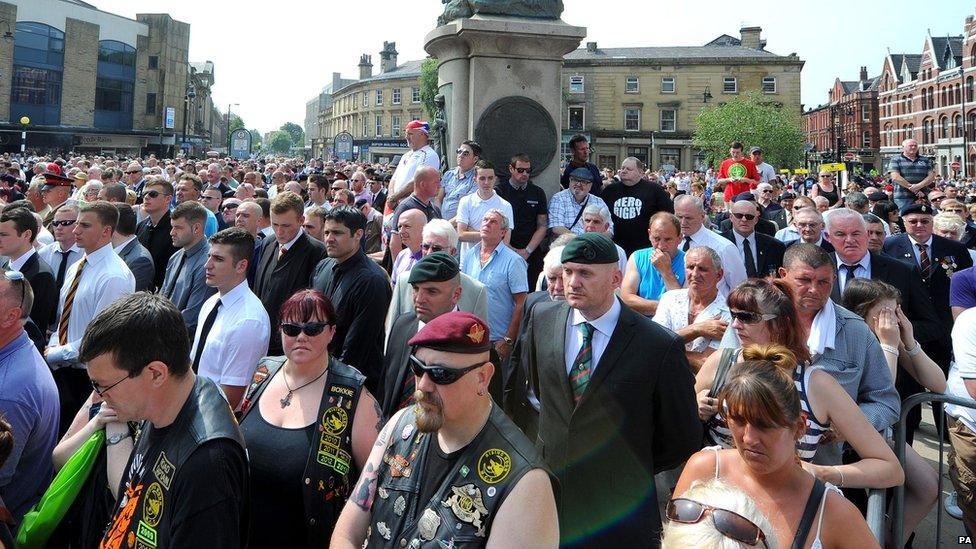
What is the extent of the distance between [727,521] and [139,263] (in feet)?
19.8

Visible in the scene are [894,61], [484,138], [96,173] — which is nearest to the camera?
[484,138]

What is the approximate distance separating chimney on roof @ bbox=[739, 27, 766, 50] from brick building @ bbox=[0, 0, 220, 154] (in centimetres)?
5442

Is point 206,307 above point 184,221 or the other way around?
the other way around

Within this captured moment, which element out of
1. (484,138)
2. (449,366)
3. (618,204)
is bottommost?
(449,366)

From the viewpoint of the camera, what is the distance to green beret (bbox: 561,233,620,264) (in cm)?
372

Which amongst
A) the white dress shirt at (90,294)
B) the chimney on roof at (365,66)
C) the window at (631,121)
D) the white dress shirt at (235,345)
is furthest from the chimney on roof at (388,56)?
the white dress shirt at (235,345)

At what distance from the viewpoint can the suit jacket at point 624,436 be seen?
3523 millimetres

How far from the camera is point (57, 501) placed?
9.34ft

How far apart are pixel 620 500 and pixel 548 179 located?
287 inches

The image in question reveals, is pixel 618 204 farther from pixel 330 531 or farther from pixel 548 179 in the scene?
pixel 330 531

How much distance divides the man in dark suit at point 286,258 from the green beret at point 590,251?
3.10 meters

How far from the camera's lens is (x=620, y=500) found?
3.54 m

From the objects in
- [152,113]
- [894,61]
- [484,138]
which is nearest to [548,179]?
[484,138]

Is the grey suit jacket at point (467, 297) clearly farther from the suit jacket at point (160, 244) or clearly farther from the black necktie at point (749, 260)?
the suit jacket at point (160, 244)
